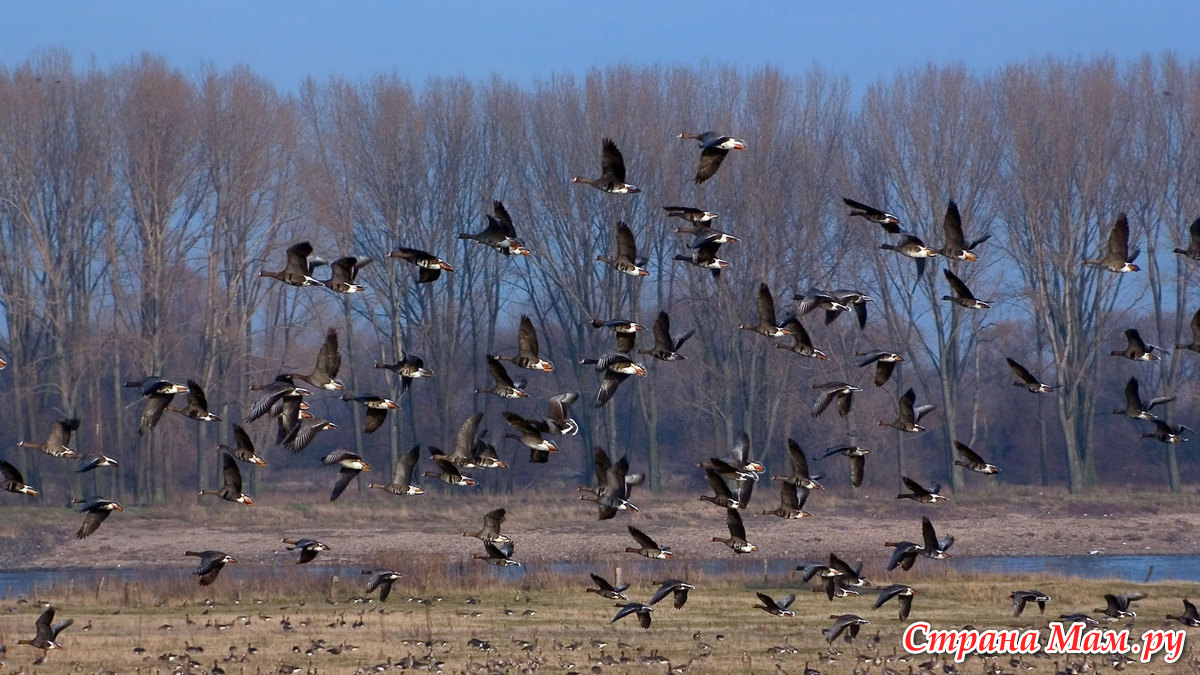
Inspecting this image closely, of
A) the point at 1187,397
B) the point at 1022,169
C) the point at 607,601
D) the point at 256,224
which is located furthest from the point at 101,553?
the point at 1187,397

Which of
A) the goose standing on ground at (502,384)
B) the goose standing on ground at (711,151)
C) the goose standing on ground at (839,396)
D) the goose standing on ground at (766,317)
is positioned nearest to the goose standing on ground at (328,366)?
the goose standing on ground at (502,384)

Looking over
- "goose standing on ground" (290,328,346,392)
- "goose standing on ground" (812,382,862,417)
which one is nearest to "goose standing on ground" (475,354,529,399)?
"goose standing on ground" (290,328,346,392)

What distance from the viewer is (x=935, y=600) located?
84.3 ft

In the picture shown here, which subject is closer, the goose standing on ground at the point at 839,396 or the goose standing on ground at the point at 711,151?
the goose standing on ground at the point at 711,151

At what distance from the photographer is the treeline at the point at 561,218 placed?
47000mm

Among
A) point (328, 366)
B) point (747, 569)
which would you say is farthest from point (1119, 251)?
point (747, 569)

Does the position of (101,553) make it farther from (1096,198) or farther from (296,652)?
(1096,198)

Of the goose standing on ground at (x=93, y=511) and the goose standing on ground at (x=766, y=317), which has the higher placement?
the goose standing on ground at (x=766, y=317)

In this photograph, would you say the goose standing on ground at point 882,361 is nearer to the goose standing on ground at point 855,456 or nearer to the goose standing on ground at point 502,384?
the goose standing on ground at point 855,456

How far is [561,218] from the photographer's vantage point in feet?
164

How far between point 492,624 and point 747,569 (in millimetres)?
11924

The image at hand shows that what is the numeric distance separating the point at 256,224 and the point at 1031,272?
83.4ft

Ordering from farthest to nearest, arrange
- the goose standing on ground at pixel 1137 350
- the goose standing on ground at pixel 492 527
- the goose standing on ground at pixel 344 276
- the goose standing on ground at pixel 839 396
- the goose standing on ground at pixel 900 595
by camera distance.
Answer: the goose standing on ground at pixel 839 396, the goose standing on ground at pixel 1137 350, the goose standing on ground at pixel 900 595, the goose standing on ground at pixel 492 527, the goose standing on ground at pixel 344 276

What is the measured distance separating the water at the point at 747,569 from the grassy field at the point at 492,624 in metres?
1.85
